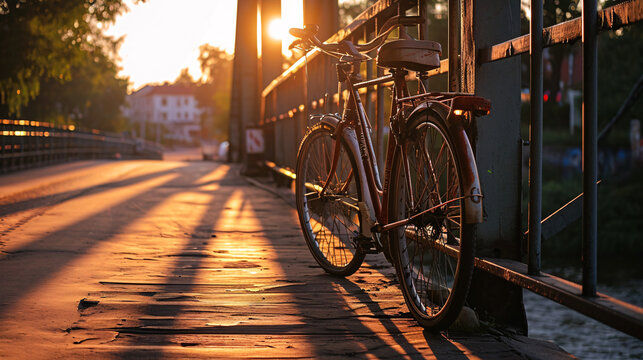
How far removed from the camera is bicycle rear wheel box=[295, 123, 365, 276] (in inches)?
153

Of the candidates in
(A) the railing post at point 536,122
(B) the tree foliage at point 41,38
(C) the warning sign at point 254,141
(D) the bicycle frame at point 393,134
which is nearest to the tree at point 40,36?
(B) the tree foliage at point 41,38

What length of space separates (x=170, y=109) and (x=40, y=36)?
126 metres

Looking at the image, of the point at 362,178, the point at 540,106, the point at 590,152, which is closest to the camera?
the point at 590,152

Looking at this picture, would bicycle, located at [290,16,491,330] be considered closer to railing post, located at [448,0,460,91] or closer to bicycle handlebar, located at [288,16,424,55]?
bicycle handlebar, located at [288,16,424,55]

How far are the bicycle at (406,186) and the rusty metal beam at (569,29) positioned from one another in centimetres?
22

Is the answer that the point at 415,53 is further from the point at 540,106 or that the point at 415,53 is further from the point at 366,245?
the point at 366,245

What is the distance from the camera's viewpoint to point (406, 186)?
10.1 ft

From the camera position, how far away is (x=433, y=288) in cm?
290

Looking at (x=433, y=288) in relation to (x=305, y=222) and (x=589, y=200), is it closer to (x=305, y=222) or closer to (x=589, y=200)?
(x=589, y=200)

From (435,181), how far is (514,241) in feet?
1.69

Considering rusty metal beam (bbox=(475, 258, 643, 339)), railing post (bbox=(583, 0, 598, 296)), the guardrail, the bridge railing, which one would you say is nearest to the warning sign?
the guardrail

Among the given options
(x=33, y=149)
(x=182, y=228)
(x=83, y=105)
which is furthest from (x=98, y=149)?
(x=182, y=228)

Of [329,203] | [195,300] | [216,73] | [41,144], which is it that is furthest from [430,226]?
[216,73]

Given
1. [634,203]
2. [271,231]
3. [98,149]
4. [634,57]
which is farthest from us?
[98,149]
